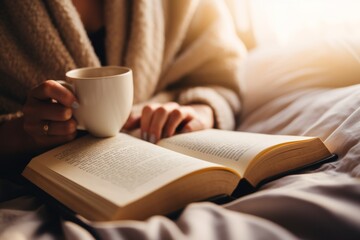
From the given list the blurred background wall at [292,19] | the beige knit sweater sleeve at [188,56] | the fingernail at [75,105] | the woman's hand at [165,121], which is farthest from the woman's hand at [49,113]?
the blurred background wall at [292,19]

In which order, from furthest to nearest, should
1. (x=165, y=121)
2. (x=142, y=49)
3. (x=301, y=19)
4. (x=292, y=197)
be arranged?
(x=301, y=19) < (x=142, y=49) < (x=165, y=121) < (x=292, y=197)

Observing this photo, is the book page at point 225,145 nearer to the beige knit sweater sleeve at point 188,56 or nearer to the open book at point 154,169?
the open book at point 154,169

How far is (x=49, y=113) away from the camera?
0.58 meters

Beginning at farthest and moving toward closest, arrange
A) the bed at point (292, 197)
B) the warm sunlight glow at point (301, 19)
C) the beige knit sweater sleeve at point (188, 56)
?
the warm sunlight glow at point (301, 19)
the beige knit sweater sleeve at point (188, 56)
the bed at point (292, 197)

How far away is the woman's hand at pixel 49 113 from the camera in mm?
576

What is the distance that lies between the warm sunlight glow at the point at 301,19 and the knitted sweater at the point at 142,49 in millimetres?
→ 298

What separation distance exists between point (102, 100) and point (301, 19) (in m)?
0.84

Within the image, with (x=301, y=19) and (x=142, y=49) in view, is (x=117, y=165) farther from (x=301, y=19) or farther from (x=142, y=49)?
(x=301, y=19)

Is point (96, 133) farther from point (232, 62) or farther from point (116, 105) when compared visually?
point (232, 62)

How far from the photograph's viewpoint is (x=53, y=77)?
773mm

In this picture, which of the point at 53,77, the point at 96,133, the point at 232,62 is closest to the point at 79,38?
the point at 53,77

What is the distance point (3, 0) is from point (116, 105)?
0.35m

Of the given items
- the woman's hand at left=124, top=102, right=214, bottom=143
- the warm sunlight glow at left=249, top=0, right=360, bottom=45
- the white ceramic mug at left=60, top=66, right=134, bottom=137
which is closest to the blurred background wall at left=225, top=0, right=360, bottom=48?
the warm sunlight glow at left=249, top=0, right=360, bottom=45

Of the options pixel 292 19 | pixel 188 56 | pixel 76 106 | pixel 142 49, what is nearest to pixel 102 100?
pixel 76 106
